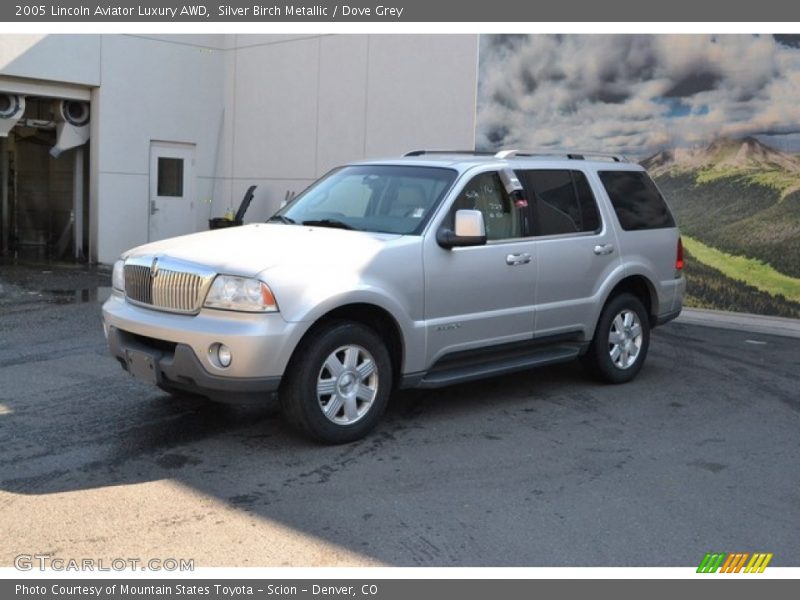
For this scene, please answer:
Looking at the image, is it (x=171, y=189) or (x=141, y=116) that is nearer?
(x=141, y=116)

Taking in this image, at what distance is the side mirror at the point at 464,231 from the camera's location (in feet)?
21.3

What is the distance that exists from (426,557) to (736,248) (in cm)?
915

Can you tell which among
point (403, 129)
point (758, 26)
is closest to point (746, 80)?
point (758, 26)

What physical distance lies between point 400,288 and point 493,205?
1.30 m

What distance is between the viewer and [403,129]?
49.3ft

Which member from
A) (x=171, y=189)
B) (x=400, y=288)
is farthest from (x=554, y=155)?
(x=171, y=189)

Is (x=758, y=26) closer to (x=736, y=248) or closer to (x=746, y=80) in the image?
(x=746, y=80)

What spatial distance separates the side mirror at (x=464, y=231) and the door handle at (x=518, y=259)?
487 millimetres

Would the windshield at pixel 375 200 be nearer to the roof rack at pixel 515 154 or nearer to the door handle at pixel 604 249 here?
the roof rack at pixel 515 154

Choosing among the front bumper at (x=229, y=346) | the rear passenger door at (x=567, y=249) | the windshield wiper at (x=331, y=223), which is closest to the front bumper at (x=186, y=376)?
the front bumper at (x=229, y=346)

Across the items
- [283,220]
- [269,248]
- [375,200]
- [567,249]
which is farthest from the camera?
[567,249]

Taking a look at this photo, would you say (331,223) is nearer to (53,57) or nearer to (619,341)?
(619,341)

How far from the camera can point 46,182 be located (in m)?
19.0

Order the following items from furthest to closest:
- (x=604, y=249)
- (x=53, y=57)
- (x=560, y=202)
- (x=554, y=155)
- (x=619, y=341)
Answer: (x=53, y=57), (x=554, y=155), (x=619, y=341), (x=604, y=249), (x=560, y=202)
